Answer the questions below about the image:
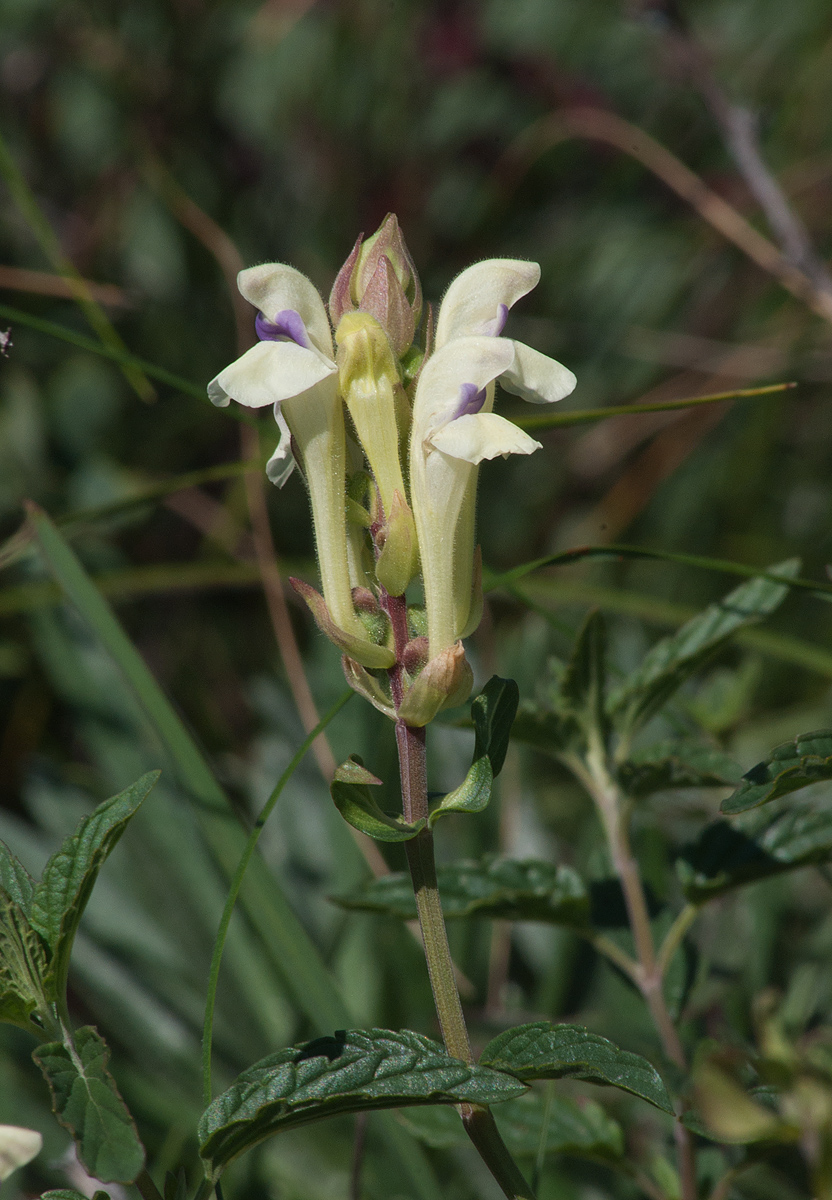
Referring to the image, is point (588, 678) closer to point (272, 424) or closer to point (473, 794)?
point (473, 794)

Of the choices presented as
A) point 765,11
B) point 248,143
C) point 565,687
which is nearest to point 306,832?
point 565,687

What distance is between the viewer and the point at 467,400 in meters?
0.56

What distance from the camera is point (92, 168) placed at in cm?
218

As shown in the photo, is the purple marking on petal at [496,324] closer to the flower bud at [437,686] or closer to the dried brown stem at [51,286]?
the flower bud at [437,686]

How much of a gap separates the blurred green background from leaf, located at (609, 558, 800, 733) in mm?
355

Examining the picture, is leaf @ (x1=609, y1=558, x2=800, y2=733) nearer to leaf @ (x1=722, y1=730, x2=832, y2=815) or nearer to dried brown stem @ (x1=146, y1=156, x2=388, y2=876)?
leaf @ (x1=722, y1=730, x2=832, y2=815)

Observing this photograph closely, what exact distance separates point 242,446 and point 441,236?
2.32 feet

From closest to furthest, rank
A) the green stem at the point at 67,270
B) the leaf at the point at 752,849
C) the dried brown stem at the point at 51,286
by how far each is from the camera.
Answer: the leaf at the point at 752,849 < the green stem at the point at 67,270 < the dried brown stem at the point at 51,286

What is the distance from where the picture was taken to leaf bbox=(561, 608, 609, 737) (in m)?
0.76

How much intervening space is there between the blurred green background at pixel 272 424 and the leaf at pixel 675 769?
35cm

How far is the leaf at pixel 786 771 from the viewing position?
0.53m

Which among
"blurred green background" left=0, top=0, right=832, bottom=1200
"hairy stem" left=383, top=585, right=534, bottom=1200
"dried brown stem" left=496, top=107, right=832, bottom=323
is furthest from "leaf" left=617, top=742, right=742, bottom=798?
"dried brown stem" left=496, top=107, right=832, bottom=323

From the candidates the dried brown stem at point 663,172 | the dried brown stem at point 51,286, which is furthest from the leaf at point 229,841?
the dried brown stem at point 663,172

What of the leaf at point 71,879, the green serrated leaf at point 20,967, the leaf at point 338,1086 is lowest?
the leaf at point 338,1086
